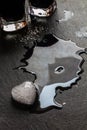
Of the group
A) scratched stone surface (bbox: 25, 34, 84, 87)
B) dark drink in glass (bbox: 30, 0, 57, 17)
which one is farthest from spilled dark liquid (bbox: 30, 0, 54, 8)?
scratched stone surface (bbox: 25, 34, 84, 87)

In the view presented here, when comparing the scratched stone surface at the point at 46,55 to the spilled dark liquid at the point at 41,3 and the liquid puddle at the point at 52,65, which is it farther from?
the spilled dark liquid at the point at 41,3

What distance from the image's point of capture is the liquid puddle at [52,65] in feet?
1.96

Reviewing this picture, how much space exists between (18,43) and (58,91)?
17 centimetres

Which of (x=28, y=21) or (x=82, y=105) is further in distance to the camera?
(x=28, y=21)

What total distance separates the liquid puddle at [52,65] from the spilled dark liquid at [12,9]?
→ 78 mm

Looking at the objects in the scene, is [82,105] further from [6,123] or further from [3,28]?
[3,28]

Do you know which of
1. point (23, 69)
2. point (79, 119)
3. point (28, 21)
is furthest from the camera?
point (28, 21)

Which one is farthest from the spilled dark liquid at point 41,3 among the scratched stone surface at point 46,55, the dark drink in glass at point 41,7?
the scratched stone surface at point 46,55

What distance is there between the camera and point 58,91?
23.5 inches

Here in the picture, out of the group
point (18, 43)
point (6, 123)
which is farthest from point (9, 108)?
point (18, 43)

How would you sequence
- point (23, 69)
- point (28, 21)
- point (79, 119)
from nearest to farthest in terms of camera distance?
point (79, 119) < point (23, 69) < point (28, 21)

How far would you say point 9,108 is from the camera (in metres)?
0.58

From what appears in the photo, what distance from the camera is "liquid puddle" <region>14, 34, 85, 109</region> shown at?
0.60 m

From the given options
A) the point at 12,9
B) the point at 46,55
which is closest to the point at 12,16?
the point at 12,9
